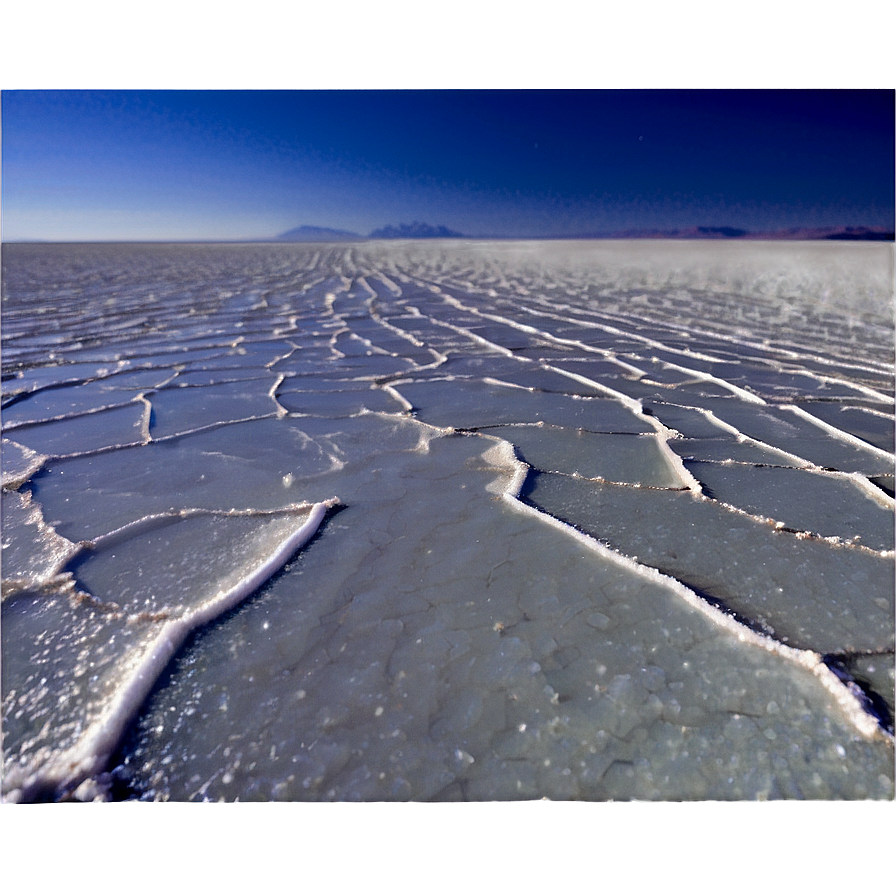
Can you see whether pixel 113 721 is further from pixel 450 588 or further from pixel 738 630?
pixel 738 630

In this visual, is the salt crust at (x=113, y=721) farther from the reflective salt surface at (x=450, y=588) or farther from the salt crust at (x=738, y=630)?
the salt crust at (x=738, y=630)

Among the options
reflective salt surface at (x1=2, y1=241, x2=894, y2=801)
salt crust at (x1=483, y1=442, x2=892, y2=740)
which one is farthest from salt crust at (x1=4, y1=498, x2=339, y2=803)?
salt crust at (x1=483, y1=442, x2=892, y2=740)

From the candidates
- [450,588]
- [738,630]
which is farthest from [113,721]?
[738,630]

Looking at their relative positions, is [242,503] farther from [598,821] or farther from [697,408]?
[697,408]

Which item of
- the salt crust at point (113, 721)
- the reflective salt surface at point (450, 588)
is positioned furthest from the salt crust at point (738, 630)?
the salt crust at point (113, 721)

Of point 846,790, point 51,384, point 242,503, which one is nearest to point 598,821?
point 846,790

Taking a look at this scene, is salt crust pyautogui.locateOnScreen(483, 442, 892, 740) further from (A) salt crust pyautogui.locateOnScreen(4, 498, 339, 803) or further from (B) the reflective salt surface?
(A) salt crust pyautogui.locateOnScreen(4, 498, 339, 803)
